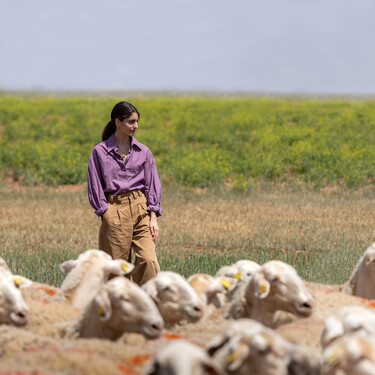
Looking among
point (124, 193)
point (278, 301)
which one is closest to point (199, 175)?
point (124, 193)

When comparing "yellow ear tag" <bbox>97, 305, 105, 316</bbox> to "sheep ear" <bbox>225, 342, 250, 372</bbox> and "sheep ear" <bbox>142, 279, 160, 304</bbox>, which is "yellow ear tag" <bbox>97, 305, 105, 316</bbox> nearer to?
"sheep ear" <bbox>142, 279, 160, 304</bbox>

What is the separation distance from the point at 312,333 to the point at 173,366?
221 cm

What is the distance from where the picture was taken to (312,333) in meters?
5.99

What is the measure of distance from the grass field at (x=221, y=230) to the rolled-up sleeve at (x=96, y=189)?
186cm

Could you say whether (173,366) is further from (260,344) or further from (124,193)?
(124,193)

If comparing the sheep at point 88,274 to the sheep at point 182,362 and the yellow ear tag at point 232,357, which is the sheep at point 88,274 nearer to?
the yellow ear tag at point 232,357

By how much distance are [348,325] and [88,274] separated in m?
2.60

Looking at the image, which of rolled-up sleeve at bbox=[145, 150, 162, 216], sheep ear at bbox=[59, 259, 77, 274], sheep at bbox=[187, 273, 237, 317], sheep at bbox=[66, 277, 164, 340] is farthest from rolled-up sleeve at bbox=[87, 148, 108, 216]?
sheep at bbox=[66, 277, 164, 340]

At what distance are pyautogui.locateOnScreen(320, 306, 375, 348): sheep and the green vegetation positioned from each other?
5.00 meters

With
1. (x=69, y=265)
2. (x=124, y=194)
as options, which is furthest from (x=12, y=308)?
(x=124, y=194)

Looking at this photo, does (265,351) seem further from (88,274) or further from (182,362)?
(88,274)

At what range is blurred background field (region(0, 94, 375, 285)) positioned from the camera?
11055mm

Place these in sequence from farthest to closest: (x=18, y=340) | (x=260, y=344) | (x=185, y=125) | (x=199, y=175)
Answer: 1. (x=185, y=125)
2. (x=199, y=175)
3. (x=18, y=340)
4. (x=260, y=344)

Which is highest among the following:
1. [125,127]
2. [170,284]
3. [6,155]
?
[125,127]
